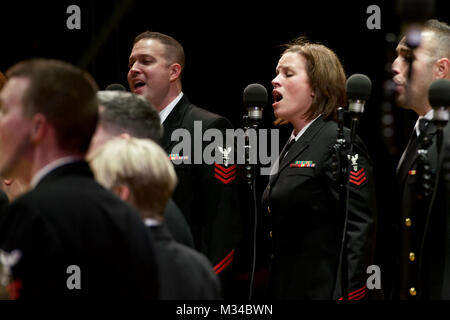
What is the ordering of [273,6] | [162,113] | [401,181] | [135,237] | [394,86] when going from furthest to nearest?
[273,6] → [162,113] → [394,86] → [401,181] → [135,237]

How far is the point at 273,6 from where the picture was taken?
4230 millimetres

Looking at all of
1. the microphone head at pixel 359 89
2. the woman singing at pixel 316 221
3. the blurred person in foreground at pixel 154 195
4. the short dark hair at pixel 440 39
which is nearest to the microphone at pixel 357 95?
the microphone head at pixel 359 89

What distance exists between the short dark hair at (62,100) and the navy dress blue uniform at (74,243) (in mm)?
71

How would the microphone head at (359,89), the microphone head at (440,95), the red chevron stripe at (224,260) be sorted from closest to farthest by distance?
the microphone head at (440,95)
the microphone head at (359,89)
the red chevron stripe at (224,260)

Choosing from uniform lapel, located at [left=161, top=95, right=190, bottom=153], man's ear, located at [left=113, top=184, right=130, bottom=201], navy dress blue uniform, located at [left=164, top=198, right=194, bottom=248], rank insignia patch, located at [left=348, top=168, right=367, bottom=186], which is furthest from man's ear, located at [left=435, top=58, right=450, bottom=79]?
man's ear, located at [left=113, top=184, right=130, bottom=201]

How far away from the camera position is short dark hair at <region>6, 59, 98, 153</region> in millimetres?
1671

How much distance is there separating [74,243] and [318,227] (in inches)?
63.1

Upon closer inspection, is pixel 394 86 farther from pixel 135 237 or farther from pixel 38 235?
pixel 38 235

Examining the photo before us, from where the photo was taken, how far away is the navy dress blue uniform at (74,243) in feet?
4.93

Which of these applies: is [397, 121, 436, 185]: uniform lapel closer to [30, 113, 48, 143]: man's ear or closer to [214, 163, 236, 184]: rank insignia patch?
[214, 163, 236, 184]: rank insignia patch

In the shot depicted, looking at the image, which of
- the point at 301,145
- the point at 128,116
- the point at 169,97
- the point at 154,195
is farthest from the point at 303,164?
the point at 154,195

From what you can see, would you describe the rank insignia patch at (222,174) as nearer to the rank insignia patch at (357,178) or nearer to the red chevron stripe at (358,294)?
the rank insignia patch at (357,178)
